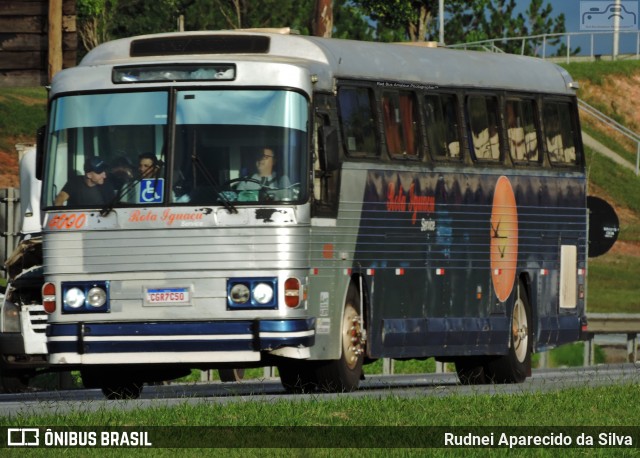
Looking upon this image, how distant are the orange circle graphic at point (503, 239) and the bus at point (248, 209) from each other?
87 cm

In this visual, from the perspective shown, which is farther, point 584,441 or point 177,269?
point 177,269

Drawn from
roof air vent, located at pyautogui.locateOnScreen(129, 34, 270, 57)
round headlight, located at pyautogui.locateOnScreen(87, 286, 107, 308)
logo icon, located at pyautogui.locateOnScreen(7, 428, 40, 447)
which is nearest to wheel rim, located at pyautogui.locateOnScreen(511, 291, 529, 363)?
roof air vent, located at pyautogui.locateOnScreen(129, 34, 270, 57)

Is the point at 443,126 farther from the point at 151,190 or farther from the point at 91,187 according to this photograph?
the point at 91,187

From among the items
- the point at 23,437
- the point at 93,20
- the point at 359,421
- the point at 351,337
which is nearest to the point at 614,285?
the point at 93,20

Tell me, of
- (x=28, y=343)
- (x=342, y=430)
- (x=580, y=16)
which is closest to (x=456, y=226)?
(x=28, y=343)

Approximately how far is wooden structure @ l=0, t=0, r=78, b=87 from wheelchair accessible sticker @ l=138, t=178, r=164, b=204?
3591 millimetres

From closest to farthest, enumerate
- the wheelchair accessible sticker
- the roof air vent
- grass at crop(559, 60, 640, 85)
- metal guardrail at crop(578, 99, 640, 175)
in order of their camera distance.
A: 1. the wheelchair accessible sticker
2. the roof air vent
3. metal guardrail at crop(578, 99, 640, 175)
4. grass at crop(559, 60, 640, 85)

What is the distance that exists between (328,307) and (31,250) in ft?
17.8

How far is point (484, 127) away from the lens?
2167 centimetres

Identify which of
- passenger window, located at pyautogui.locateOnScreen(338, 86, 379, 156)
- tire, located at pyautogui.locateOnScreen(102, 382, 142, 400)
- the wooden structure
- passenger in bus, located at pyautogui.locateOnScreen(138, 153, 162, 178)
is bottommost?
tire, located at pyautogui.locateOnScreen(102, 382, 142, 400)

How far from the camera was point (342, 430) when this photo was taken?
13133mm

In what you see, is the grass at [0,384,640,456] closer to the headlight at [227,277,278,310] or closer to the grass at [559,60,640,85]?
the headlight at [227,277,278,310]

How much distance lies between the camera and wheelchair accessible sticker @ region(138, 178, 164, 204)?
1781cm

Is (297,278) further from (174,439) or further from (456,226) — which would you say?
(174,439)
